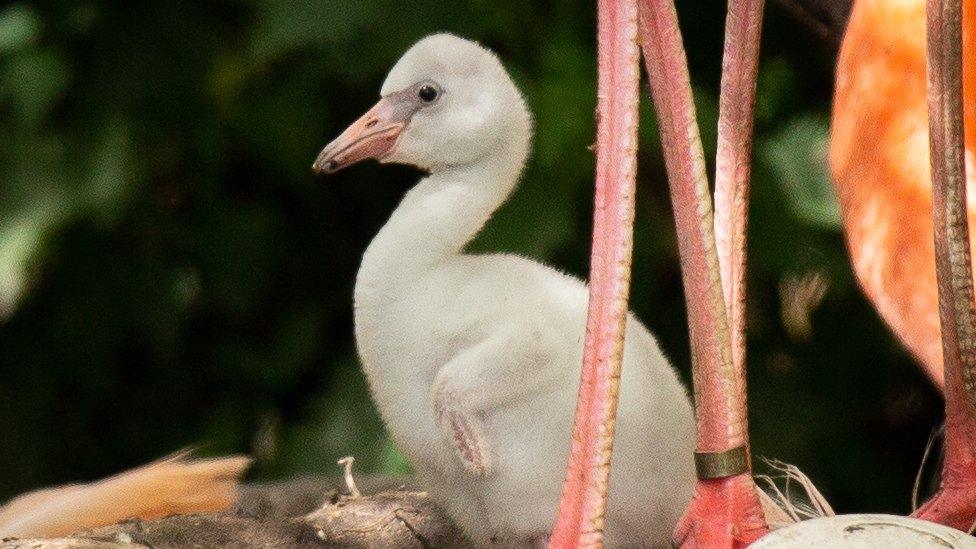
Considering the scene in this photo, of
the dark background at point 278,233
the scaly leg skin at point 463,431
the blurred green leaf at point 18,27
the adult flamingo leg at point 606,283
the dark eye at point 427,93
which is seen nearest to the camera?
the adult flamingo leg at point 606,283

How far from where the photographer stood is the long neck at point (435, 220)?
86cm

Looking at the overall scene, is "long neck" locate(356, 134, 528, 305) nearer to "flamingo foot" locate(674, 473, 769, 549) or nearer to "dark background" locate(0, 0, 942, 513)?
"flamingo foot" locate(674, 473, 769, 549)

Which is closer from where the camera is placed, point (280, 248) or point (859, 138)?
point (859, 138)

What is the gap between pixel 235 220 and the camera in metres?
1.67

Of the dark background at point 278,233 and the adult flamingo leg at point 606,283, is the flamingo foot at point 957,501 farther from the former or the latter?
the dark background at point 278,233

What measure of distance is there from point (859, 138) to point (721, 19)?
650 millimetres

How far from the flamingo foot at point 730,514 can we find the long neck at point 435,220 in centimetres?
26

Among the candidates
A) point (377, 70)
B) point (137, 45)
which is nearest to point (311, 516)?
point (377, 70)

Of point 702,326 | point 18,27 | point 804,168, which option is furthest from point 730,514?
point 18,27

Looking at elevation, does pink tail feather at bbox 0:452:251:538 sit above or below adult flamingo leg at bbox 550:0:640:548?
below

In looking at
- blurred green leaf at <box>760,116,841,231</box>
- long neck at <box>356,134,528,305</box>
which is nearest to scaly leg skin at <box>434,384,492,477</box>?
long neck at <box>356,134,528,305</box>

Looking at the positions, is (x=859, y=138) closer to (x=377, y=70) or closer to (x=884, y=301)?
(x=884, y=301)

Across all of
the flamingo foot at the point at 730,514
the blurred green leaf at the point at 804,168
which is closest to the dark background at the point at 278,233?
the blurred green leaf at the point at 804,168

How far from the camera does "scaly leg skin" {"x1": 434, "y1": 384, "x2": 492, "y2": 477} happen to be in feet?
2.53
